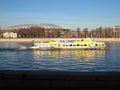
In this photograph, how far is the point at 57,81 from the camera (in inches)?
297

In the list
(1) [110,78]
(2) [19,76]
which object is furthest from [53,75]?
(1) [110,78]

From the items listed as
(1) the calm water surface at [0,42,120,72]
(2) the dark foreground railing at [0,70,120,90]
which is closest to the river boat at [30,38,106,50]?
(1) the calm water surface at [0,42,120,72]

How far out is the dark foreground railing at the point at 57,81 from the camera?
7.50 metres

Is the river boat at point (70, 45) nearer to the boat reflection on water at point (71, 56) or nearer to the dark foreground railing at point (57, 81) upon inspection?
the boat reflection on water at point (71, 56)

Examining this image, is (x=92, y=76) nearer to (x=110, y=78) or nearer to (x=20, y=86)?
(x=110, y=78)

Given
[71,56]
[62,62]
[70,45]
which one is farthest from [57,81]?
[70,45]

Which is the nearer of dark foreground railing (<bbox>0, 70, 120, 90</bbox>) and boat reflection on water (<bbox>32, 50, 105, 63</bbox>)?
dark foreground railing (<bbox>0, 70, 120, 90</bbox>)

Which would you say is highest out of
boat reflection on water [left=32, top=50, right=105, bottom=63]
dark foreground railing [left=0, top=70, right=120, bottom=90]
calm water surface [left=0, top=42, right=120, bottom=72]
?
dark foreground railing [left=0, top=70, right=120, bottom=90]

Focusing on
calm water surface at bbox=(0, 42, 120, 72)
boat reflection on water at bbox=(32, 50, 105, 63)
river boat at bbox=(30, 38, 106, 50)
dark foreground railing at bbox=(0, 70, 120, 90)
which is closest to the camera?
dark foreground railing at bbox=(0, 70, 120, 90)

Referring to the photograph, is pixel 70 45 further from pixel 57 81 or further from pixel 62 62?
pixel 57 81

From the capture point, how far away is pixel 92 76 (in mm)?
7547

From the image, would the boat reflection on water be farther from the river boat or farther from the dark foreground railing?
the dark foreground railing

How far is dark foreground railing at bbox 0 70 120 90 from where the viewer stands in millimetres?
7504

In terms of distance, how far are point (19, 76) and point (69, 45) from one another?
261 ft
